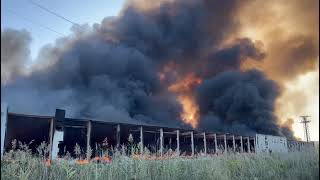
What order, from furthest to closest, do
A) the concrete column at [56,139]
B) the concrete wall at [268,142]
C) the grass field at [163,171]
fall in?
the concrete wall at [268,142]
the concrete column at [56,139]
the grass field at [163,171]

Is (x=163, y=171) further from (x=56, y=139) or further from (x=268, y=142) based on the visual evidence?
(x=268, y=142)

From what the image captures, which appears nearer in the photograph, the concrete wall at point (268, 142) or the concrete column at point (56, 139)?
the concrete column at point (56, 139)

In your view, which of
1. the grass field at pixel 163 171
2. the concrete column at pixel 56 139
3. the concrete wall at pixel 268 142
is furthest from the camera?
the concrete wall at pixel 268 142

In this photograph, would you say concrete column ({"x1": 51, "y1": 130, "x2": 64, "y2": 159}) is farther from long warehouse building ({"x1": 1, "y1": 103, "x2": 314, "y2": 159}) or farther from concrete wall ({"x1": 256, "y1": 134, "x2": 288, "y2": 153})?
concrete wall ({"x1": 256, "y1": 134, "x2": 288, "y2": 153})

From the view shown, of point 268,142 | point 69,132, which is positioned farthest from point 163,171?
point 268,142

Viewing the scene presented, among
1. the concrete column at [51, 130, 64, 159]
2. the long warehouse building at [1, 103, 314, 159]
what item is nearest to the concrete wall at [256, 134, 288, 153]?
the long warehouse building at [1, 103, 314, 159]

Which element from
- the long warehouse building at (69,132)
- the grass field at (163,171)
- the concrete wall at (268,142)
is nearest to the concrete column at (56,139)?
the long warehouse building at (69,132)

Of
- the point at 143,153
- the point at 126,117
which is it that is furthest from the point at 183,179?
the point at 126,117

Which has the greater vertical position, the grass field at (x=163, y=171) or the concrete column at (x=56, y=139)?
the concrete column at (x=56, y=139)

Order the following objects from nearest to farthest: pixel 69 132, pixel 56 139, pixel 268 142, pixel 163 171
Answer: pixel 163 171, pixel 56 139, pixel 69 132, pixel 268 142

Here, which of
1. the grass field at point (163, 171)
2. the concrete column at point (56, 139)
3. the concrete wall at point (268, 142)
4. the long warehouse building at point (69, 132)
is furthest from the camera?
the concrete wall at point (268, 142)

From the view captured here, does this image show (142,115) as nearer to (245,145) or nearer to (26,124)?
(245,145)

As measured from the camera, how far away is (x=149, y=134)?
27141 millimetres

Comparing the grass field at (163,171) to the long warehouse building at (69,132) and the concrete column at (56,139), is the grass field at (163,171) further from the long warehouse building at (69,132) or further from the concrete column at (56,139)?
the concrete column at (56,139)
